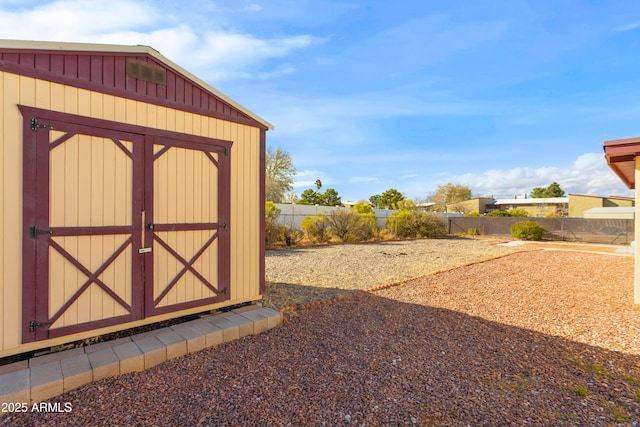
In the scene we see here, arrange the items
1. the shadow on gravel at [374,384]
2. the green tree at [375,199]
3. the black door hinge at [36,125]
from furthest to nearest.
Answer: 1. the green tree at [375,199]
2. the black door hinge at [36,125]
3. the shadow on gravel at [374,384]

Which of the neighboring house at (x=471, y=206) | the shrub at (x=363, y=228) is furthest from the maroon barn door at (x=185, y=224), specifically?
the neighboring house at (x=471, y=206)

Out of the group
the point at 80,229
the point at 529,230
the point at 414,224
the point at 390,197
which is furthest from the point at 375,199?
the point at 80,229

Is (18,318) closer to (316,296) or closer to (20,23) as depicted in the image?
(20,23)

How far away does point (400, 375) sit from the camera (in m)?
2.58

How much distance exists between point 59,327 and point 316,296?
3287 mm

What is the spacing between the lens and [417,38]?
6570mm

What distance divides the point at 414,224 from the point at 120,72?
15865mm

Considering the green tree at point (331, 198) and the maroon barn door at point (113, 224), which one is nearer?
the maroon barn door at point (113, 224)

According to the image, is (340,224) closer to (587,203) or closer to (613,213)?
(613,213)

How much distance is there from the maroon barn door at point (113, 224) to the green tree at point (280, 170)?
1864 cm

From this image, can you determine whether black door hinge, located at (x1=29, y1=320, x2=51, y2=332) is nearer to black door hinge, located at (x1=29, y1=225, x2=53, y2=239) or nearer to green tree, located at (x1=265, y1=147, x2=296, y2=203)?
black door hinge, located at (x1=29, y1=225, x2=53, y2=239)

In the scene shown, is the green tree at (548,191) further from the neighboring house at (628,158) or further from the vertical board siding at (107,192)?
the vertical board siding at (107,192)

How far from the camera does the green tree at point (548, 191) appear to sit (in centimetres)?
5066

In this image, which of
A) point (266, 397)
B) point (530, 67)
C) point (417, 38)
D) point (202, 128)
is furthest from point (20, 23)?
point (530, 67)
